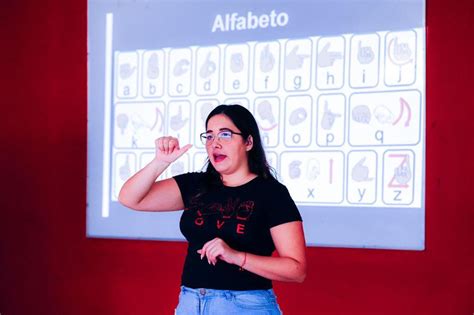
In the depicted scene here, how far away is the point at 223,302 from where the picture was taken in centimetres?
165

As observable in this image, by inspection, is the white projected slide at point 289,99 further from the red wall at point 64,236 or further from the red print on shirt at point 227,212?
the red print on shirt at point 227,212

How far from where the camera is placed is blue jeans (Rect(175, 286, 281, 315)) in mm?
1649

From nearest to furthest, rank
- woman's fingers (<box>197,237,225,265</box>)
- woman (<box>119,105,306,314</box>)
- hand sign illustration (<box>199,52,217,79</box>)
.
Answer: woman's fingers (<box>197,237,225,265</box>) < woman (<box>119,105,306,314</box>) < hand sign illustration (<box>199,52,217,79</box>)

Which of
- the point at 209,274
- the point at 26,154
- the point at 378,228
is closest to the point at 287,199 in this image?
the point at 209,274

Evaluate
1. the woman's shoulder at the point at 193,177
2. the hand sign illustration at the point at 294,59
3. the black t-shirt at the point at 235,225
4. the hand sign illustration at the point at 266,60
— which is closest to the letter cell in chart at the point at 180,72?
the hand sign illustration at the point at 266,60

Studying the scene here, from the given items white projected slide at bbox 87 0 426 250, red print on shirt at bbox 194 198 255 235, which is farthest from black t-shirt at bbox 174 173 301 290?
white projected slide at bbox 87 0 426 250

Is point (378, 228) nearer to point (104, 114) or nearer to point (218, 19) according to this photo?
point (218, 19)

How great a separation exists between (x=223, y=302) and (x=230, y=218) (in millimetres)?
214

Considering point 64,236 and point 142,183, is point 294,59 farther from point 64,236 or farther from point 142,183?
point 64,236

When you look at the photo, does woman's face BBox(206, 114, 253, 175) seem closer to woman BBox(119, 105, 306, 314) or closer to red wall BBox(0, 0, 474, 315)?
woman BBox(119, 105, 306, 314)

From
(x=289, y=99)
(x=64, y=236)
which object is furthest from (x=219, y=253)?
(x=64, y=236)

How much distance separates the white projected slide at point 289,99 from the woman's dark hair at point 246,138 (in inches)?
37.1

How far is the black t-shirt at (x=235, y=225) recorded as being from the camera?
1674mm

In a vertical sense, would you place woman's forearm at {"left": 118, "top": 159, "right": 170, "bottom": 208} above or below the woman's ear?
below
